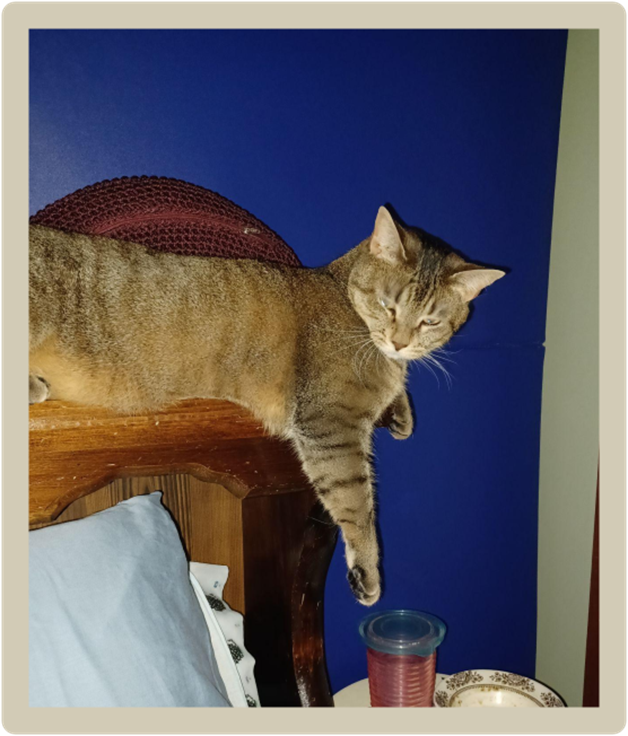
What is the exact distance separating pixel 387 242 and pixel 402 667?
93cm

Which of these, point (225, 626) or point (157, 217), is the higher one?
point (157, 217)

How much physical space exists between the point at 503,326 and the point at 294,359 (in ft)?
3.09

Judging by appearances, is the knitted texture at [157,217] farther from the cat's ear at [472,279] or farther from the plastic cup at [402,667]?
the plastic cup at [402,667]

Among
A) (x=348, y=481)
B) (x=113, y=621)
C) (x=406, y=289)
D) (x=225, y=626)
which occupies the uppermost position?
(x=406, y=289)

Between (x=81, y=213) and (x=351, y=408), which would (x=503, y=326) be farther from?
(x=81, y=213)

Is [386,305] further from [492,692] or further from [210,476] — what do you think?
[492,692]

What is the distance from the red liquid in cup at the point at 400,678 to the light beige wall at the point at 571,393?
2.01ft

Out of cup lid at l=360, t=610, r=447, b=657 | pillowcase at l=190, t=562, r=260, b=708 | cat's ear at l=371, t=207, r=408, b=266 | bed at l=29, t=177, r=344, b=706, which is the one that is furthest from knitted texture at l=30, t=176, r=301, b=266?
cup lid at l=360, t=610, r=447, b=657

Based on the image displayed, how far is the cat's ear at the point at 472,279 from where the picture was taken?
1190mm

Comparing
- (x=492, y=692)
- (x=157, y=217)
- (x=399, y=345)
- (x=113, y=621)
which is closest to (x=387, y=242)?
(x=399, y=345)

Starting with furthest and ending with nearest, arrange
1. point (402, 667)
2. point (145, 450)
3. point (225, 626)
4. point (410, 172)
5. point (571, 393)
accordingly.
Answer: point (571, 393) < point (410, 172) < point (402, 667) < point (225, 626) < point (145, 450)

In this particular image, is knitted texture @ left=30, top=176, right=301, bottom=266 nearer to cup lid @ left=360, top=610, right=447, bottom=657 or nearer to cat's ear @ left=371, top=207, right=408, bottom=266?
cat's ear @ left=371, top=207, right=408, bottom=266

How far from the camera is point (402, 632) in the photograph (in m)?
1.40

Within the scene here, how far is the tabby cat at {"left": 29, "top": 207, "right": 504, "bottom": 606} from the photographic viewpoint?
35.6 inches
